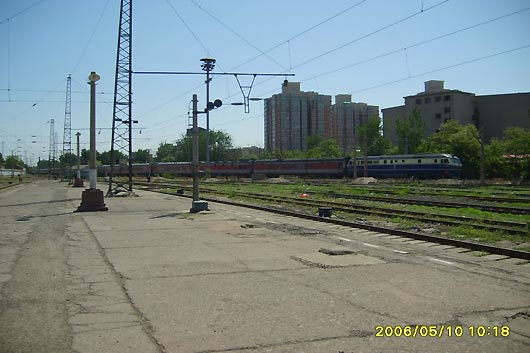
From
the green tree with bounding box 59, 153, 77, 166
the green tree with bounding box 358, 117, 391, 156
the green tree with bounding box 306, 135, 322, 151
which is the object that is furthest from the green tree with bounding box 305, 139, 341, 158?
the green tree with bounding box 59, 153, 77, 166

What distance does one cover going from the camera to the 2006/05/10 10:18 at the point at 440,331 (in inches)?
212

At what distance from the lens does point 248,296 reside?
6.98 metres

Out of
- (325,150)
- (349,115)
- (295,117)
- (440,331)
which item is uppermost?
(349,115)

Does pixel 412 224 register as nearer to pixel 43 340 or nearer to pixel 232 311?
pixel 232 311

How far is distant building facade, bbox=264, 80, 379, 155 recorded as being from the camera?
80.8 m

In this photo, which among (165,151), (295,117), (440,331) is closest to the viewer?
(440,331)

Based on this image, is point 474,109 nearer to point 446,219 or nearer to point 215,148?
point 215,148

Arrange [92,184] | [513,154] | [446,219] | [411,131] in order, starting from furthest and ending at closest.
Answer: [411,131]
[513,154]
[92,184]
[446,219]

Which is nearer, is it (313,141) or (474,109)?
(313,141)

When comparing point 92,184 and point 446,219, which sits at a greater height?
point 92,184

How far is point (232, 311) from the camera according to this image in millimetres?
6246

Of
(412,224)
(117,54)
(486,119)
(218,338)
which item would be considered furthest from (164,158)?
(218,338)

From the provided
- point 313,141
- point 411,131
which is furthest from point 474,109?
point 313,141

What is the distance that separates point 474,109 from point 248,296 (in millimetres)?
107821
